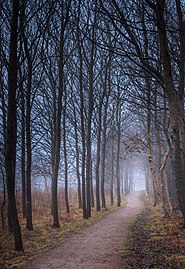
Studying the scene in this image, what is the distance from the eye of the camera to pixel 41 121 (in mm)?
18750

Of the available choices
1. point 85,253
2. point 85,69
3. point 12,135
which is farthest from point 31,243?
point 85,69

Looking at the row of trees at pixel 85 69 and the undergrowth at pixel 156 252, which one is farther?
the row of trees at pixel 85 69

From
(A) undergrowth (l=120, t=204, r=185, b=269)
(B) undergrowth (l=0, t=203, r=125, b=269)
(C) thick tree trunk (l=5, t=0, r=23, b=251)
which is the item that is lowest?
(B) undergrowth (l=0, t=203, r=125, b=269)

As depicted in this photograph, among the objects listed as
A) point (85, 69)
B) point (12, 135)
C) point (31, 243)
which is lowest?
point (31, 243)

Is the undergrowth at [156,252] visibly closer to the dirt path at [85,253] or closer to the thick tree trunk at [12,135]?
the dirt path at [85,253]

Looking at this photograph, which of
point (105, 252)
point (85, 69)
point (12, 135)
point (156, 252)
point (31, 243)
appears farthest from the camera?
point (85, 69)

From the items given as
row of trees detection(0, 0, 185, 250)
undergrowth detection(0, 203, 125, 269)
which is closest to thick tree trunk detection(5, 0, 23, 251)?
row of trees detection(0, 0, 185, 250)

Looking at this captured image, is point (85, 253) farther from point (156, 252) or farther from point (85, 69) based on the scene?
point (85, 69)

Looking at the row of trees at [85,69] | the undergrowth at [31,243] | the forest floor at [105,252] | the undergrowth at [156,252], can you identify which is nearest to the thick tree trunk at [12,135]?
the row of trees at [85,69]

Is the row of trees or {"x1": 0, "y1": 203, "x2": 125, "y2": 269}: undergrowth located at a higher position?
the row of trees

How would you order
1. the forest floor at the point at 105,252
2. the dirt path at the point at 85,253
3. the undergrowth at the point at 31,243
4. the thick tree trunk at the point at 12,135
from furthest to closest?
the thick tree trunk at the point at 12,135 → the undergrowth at the point at 31,243 → the dirt path at the point at 85,253 → the forest floor at the point at 105,252

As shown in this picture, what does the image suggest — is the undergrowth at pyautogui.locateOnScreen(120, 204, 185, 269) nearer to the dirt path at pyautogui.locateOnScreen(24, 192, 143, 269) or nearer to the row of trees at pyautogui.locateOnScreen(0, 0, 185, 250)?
the dirt path at pyautogui.locateOnScreen(24, 192, 143, 269)

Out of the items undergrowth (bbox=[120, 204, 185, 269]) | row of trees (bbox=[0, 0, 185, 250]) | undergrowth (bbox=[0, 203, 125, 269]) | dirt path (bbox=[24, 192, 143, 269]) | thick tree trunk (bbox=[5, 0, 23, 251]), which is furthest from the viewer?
thick tree trunk (bbox=[5, 0, 23, 251])

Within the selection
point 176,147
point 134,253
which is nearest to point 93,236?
point 134,253
